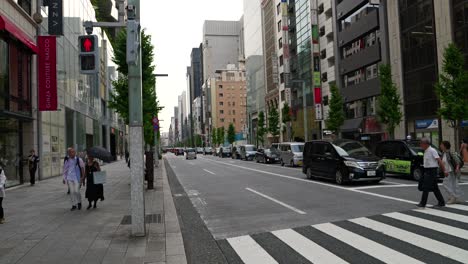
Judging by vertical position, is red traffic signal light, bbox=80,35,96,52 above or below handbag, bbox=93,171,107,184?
above

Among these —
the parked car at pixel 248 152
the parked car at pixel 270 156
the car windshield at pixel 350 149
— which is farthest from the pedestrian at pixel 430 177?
the parked car at pixel 248 152

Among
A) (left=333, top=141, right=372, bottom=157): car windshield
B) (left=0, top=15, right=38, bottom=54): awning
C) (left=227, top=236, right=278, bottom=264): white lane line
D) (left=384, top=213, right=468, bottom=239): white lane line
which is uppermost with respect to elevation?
(left=0, top=15, right=38, bottom=54): awning

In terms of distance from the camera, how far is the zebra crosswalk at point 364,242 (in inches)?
232

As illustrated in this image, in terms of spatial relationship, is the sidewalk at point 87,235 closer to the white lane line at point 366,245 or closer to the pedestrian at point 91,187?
the pedestrian at point 91,187

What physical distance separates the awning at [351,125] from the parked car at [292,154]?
35.1 ft

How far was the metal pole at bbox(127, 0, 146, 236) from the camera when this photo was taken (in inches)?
298

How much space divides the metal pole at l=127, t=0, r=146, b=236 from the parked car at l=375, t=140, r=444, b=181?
492 inches

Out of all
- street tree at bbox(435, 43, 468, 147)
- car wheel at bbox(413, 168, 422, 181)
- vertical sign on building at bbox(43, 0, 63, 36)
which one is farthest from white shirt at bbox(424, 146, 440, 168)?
vertical sign on building at bbox(43, 0, 63, 36)

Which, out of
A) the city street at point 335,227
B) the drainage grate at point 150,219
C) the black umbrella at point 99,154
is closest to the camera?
the city street at point 335,227

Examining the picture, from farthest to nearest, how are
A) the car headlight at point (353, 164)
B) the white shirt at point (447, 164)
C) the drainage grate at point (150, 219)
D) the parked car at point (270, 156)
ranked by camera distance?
the parked car at point (270, 156)
the car headlight at point (353, 164)
the white shirt at point (447, 164)
the drainage grate at point (150, 219)

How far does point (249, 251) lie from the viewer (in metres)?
6.55

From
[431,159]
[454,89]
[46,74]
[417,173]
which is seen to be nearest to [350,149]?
[417,173]

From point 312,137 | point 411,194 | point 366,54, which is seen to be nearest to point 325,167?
point 411,194

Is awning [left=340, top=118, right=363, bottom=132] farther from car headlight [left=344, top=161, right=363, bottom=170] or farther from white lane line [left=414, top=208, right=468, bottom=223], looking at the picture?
white lane line [left=414, top=208, right=468, bottom=223]
